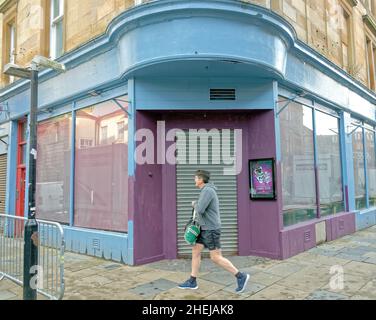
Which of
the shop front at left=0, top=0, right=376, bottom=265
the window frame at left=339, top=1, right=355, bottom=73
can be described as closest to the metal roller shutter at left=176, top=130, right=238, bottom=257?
the shop front at left=0, top=0, right=376, bottom=265

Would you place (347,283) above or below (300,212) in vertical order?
below

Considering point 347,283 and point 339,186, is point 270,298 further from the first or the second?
point 339,186

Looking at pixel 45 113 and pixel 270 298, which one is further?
pixel 45 113

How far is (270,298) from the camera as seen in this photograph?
15.6ft

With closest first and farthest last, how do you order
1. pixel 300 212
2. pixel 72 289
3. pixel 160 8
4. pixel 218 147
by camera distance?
pixel 72 289 → pixel 160 8 → pixel 218 147 → pixel 300 212

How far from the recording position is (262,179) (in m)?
7.29

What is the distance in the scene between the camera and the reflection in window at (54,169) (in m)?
9.02

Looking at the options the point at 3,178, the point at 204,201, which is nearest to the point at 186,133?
the point at 204,201

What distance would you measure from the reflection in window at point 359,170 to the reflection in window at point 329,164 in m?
1.34

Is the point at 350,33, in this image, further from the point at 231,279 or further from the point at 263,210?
the point at 231,279

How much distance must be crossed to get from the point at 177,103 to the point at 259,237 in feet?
11.3

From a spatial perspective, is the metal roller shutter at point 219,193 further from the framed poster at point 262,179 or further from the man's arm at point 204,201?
the man's arm at point 204,201

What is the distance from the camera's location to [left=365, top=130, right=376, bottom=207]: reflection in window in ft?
41.6

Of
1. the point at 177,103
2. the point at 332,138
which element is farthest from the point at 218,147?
the point at 332,138
